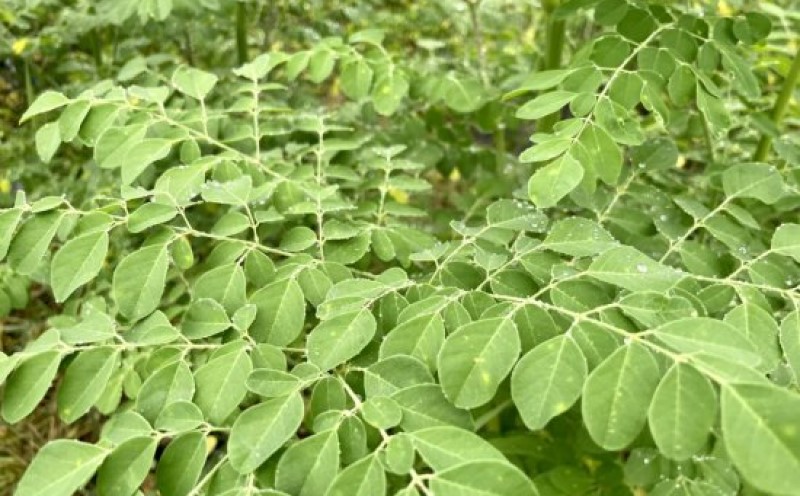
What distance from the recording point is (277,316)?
3.46 ft

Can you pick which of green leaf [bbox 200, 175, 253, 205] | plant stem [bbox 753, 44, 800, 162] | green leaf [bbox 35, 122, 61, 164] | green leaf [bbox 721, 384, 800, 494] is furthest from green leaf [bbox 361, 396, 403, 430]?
plant stem [bbox 753, 44, 800, 162]

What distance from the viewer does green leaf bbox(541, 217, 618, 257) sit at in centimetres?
104

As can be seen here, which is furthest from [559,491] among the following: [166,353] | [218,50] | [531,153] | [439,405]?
[218,50]

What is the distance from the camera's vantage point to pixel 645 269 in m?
0.95

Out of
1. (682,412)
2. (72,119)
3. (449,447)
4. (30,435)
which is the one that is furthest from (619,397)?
(30,435)

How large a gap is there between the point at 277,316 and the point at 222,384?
0.14 metres

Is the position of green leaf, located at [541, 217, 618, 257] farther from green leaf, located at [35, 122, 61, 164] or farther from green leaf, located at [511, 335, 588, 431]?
green leaf, located at [35, 122, 61, 164]

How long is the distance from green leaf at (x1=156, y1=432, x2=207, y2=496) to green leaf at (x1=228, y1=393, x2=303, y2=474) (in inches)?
3.3

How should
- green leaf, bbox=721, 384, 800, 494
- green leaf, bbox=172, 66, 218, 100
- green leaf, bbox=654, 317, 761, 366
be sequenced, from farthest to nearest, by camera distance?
green leaf, bbox=172, 66, 218, 100
green leaf, bbox=654, 317, 761, 366
green leaf, bbox=721, 384, 800, 494

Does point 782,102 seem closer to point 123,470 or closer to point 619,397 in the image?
point 619,397

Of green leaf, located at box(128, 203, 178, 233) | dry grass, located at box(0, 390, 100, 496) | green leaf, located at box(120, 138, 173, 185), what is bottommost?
dry grass, located at box(0, 390, 100, 496)

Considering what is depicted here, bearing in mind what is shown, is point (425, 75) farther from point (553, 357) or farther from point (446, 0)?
point (553, 357)

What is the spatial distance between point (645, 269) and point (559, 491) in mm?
432

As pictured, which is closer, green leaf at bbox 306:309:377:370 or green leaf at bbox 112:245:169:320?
green leaf at bbox 306:309:377:370
